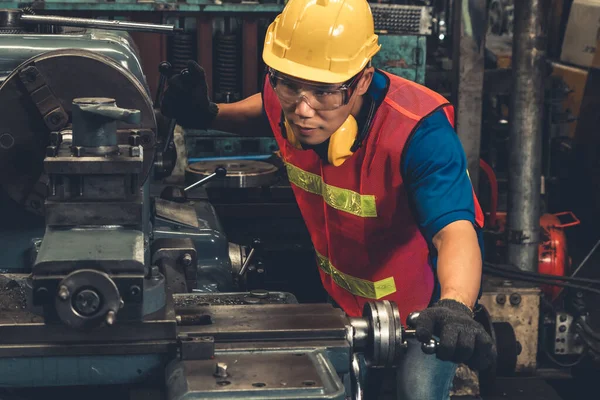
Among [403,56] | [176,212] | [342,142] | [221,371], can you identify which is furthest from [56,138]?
[403,56]

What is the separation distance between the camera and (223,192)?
3168 mm

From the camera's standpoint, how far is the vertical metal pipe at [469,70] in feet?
11.3

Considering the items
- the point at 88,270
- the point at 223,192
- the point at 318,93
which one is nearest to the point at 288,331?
the point at 88,270

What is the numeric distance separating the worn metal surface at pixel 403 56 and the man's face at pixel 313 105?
1569 millimetres

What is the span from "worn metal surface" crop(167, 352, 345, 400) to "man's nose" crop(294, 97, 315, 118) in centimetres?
60

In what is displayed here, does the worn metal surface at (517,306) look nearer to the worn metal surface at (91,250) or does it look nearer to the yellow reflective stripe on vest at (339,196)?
the yellow reflective stripe on vest at (339,196)

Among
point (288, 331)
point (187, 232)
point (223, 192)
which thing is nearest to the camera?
point (288, 331)

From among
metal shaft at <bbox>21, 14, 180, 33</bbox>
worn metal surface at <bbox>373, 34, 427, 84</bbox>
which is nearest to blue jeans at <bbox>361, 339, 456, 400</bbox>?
metal shaft at <bbox>21, 14, 180, 33</bbox>

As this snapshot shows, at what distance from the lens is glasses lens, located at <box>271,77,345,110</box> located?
188 cm

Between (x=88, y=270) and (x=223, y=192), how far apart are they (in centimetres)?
184

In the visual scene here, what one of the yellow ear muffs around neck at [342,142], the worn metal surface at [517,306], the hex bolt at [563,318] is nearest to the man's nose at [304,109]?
the yellow ear muffs around neck at [342,142]

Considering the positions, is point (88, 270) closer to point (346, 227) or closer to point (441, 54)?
point (346, 227)

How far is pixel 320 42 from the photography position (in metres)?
1.93

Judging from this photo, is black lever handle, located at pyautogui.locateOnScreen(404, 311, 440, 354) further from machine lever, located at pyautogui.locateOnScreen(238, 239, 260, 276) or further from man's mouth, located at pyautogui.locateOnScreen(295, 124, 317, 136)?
machine lever, located at pyautogui.locateOnScreen(238, 239, 260, 276)
